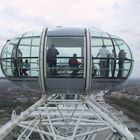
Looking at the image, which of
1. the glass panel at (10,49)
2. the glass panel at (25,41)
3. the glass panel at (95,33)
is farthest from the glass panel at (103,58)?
the glass panel at (10,49)

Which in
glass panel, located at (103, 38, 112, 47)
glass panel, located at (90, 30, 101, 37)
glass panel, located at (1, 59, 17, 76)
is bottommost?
glass panel, located at (1, 59, 17, 76)

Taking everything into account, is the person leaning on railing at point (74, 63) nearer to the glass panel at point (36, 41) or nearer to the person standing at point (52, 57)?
the person standing at point (52, 57)

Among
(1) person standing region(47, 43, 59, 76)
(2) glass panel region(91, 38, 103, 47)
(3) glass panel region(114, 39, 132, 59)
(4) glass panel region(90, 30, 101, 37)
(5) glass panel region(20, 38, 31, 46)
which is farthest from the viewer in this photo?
(3) glass panel region(114, 39, 132, 59)

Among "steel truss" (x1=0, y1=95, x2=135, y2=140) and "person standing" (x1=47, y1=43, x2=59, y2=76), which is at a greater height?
"person standing" (x1=47, y1=43, x2=59, y2=76)

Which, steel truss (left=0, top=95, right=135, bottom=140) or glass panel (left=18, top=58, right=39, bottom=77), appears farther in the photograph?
steel truss (left=0, top=95, right=135, bottom=140)

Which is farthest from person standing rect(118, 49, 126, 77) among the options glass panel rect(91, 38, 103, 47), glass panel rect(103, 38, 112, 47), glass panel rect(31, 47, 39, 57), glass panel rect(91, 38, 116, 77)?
glass panel rect(31, 47, 39, 57)

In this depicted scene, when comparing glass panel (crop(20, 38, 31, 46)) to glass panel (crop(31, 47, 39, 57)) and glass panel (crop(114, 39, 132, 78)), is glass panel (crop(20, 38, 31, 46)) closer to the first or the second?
glass panel (crop(31, 47, 39, 57))

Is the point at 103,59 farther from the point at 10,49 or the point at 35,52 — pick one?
the point at 10,49

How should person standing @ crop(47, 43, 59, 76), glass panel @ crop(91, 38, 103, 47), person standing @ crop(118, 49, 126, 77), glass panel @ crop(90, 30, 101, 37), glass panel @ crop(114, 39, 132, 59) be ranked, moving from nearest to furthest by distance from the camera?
person standing @ crop(47, 43, 59, 76)
glass panel @ crop(91, 38, 103, 47)
glass panel @ crop(90, 30, 101, 37)
person standing @ crop(118, 49, 126, 77)
glass panel @ crop(114, 39, 132, 59)
